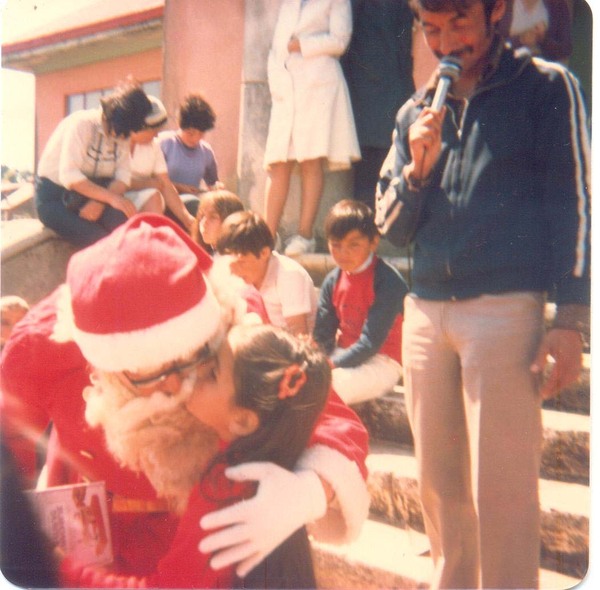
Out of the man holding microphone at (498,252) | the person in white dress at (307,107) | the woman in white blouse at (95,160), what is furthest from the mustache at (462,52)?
the woman in white blouse at (95,160)

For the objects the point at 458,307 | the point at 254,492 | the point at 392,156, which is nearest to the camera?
the point at 254,492

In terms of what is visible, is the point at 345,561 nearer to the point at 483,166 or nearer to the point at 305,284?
the point at 305,284

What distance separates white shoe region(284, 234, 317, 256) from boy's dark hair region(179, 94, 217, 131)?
332 mm

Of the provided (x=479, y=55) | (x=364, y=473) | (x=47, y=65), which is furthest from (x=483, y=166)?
(x=47, y=65)

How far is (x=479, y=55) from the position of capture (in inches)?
52.8

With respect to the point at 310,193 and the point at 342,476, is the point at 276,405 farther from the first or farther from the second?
the point at 310,193

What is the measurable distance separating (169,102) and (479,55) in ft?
2.45

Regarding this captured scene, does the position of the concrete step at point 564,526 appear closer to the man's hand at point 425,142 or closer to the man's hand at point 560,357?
the man's hand at point 560,357

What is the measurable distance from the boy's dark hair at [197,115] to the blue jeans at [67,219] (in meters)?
0.27

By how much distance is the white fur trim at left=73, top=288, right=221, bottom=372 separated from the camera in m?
1.16

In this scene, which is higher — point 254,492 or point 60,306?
point 60,306

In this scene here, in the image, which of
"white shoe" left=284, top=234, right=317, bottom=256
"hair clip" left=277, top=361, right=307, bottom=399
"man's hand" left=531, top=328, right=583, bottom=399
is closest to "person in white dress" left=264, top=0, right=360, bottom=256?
"white shoe" left=284, top=234, right=317, bottom=256

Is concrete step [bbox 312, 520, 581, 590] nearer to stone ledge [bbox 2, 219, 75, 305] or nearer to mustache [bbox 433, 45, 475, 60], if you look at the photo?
stone ledge [bbox 2, 219, 75, 305]

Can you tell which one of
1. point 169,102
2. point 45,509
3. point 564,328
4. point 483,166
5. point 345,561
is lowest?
point 345,561
